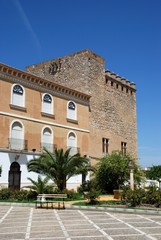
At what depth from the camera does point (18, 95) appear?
26188mm

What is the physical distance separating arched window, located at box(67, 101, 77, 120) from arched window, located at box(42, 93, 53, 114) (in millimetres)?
2176

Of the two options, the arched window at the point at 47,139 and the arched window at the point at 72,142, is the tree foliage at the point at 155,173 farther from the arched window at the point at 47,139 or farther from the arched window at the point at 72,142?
the arched window at the point at 47,139

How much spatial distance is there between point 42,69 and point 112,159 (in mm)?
14143

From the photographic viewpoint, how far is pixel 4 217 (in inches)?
494

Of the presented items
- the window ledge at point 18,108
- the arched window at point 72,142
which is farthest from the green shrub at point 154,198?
the arched window at point 72,142

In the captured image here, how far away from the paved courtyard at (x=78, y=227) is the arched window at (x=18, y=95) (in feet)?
45.8

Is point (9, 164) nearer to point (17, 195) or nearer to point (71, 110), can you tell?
point (17, 195)

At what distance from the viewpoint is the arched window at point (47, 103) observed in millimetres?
28188

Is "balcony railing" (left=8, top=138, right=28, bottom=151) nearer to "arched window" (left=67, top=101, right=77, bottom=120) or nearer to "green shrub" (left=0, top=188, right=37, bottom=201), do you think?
"green shrub" (left=0, top=188, right=37, bottom=201)

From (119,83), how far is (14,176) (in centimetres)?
1735

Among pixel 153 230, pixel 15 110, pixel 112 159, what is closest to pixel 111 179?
pixel 112 159

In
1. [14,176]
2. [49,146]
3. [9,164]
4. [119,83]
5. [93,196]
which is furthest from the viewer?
[119,83]

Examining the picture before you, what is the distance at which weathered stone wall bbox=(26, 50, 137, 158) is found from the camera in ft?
107

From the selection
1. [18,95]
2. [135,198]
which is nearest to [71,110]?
[18,95]
